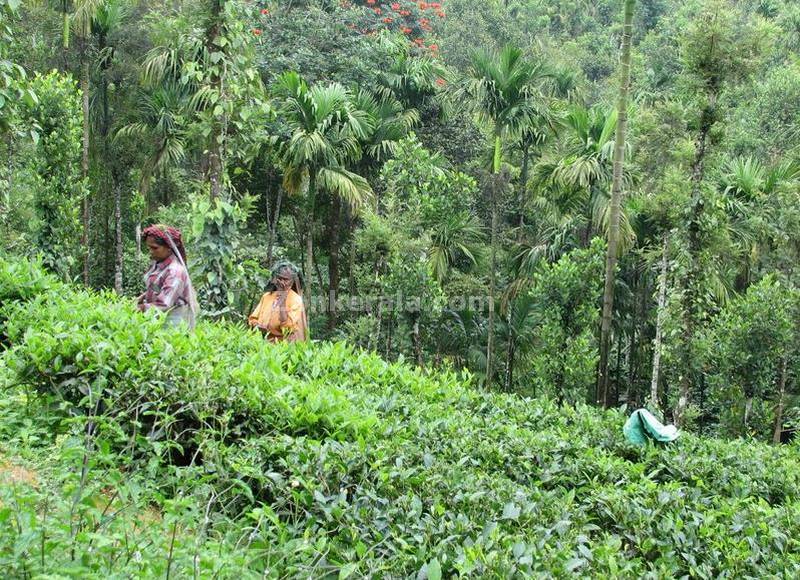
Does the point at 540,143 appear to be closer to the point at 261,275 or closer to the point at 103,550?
the point at 261,275

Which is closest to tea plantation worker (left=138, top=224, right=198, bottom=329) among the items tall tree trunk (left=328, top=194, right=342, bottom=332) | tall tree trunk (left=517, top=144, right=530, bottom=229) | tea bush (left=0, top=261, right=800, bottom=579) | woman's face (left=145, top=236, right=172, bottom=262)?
woman's face (left=145, top=236, right=172, bottom=262)

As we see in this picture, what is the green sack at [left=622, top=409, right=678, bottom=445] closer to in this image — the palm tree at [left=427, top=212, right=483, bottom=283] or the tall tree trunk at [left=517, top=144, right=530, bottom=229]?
the palm tree at [left=427, top=212, right=483, bottom=283]

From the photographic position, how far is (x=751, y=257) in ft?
58.4

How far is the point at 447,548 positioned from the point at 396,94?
18131mm

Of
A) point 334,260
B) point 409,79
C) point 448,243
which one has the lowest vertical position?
point 334,260

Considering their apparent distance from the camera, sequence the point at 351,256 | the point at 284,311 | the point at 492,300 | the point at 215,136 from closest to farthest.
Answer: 1. the point at 284,311
2. the point at 215,136
3. the point at 492,300
4. the point at 351,256

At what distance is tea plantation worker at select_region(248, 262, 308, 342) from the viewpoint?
7.39 m

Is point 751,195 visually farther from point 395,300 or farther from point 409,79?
point 409,79

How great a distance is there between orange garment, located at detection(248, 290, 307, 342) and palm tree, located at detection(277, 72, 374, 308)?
8955 mm

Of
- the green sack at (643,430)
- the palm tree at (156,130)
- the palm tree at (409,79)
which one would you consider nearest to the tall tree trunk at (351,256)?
the palm tree at (409,79)

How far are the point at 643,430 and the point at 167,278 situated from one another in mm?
3817

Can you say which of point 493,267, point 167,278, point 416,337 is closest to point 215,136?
point 167,278

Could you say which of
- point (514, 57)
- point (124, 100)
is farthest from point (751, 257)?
point (124, 100)

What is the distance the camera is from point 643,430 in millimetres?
5805
